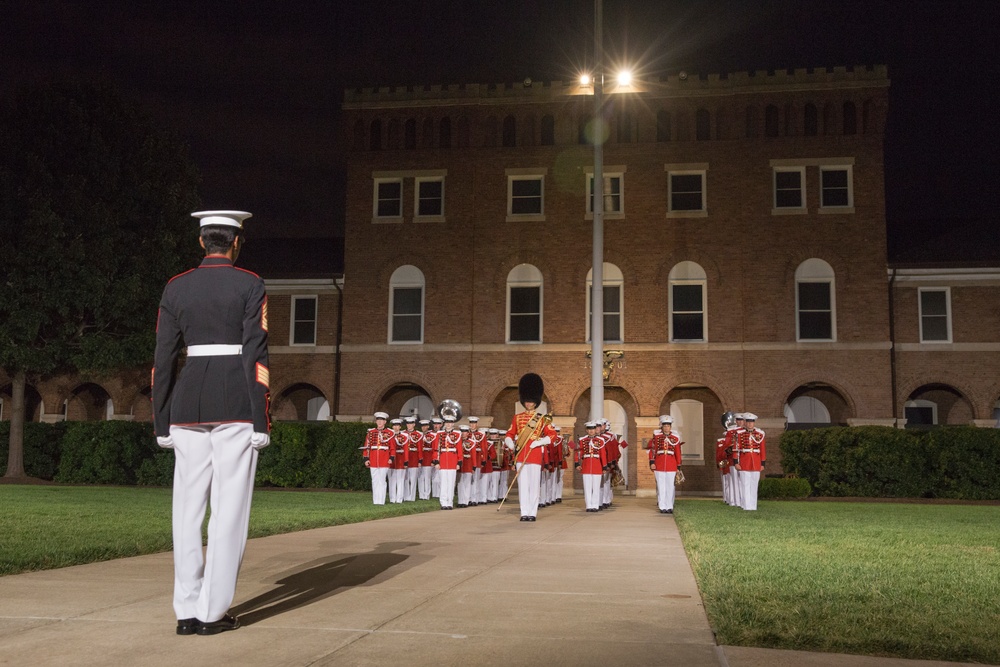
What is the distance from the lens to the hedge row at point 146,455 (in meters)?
28.8

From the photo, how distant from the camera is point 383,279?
36.5 m

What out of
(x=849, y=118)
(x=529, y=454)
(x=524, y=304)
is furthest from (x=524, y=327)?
(x=529, y=454)

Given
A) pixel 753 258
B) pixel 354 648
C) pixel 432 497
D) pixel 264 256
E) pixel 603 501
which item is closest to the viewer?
pixel 354 648

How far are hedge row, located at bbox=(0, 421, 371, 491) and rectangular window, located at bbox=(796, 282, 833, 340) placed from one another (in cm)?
1527

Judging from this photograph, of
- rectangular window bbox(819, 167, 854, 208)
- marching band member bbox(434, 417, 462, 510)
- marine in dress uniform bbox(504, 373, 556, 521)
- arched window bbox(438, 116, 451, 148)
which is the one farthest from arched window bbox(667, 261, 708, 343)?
marine in dress uniform bbox(504, 373, 556, 521)

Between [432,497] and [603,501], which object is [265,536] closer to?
[603,501]

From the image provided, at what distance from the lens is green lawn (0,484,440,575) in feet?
31.6

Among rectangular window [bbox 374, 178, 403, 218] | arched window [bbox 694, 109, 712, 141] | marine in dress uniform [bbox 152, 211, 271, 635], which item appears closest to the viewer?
marine in dress uniform [bbox 152, 211, 271, 635]

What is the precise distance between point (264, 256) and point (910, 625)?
37697 millimetres

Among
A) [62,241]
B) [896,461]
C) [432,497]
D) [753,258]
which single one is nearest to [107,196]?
[62,241]

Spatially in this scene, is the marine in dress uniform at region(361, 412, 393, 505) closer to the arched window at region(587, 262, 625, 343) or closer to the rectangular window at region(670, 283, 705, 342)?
the arched window at region(587, 262, 625, 343)

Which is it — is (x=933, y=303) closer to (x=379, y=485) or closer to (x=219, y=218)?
(x=379, y=485)

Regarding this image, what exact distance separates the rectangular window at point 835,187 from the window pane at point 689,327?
567 centimetres

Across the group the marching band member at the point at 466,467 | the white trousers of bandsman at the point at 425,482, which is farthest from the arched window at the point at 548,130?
the marching band member at the point at 466,467
